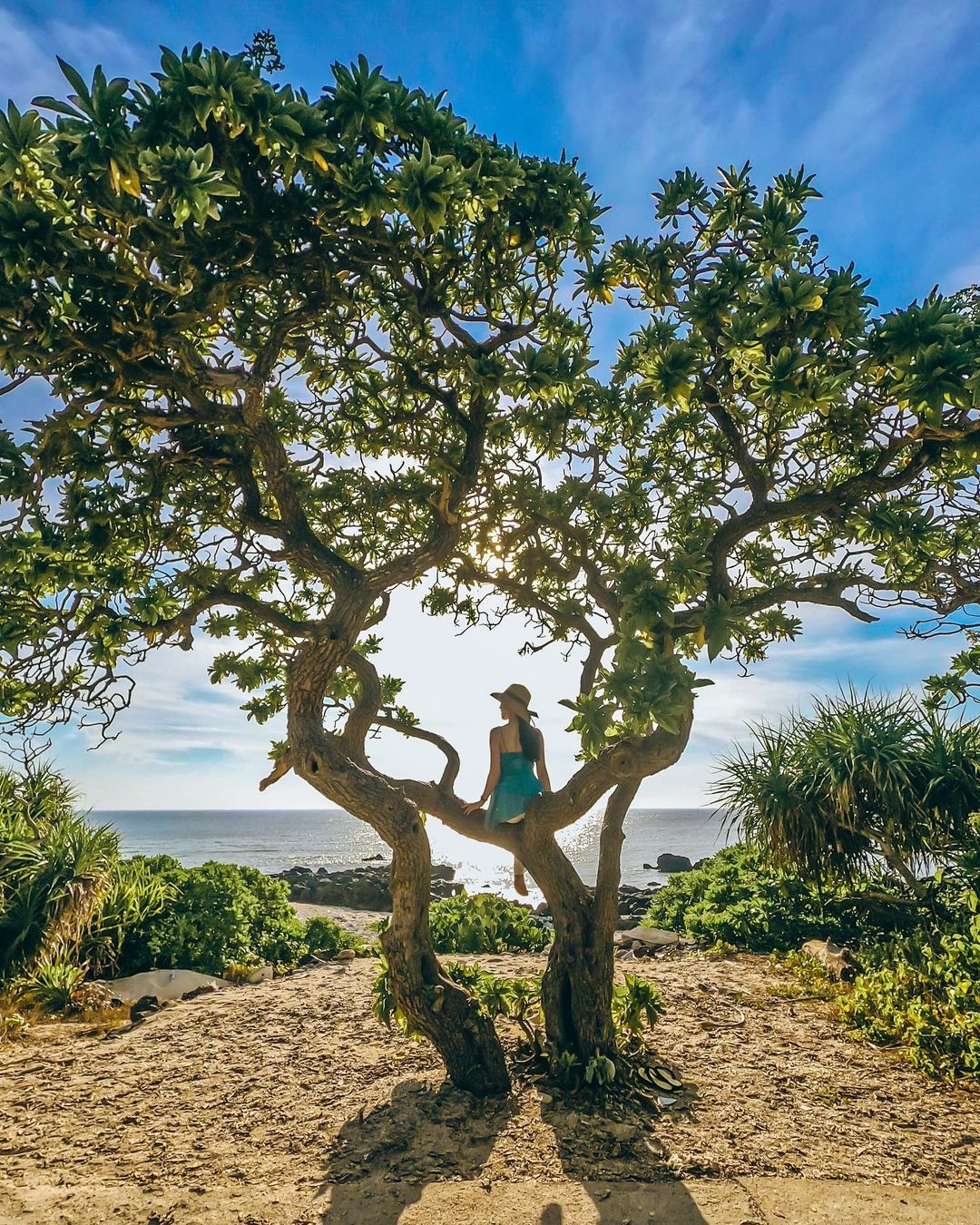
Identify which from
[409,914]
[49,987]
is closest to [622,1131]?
[409,914]

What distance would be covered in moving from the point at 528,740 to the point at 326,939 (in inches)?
259

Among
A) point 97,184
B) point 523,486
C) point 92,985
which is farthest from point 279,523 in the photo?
point 92,985

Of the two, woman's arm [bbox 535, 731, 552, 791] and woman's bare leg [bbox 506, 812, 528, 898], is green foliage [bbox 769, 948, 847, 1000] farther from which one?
woman's arm [bbox 535, 731, 552, 791]

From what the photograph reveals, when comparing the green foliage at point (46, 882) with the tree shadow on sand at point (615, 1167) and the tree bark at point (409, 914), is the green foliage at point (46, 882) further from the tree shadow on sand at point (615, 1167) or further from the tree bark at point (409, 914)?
the tree shadow on sand at point (615, 1167)

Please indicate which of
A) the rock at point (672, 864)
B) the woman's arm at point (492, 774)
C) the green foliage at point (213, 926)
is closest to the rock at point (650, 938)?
the green foliage at point (213, 926)

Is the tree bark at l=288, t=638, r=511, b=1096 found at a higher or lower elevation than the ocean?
higher

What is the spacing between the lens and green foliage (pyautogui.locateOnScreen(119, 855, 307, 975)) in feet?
29.0

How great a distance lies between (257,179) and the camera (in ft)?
13.1

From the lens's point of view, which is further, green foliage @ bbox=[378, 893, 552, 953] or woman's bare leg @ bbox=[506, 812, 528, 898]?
green foliage @ bbox=[378, 893, 552, 953]

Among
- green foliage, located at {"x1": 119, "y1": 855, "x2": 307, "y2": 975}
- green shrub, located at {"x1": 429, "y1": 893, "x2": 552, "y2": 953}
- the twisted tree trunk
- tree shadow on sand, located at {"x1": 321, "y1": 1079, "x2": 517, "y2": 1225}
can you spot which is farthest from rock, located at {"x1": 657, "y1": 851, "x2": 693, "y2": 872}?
tree shadow on sand, located at {"x1": 321, "y1": 1079, "x2": 517, "y2": 1225}

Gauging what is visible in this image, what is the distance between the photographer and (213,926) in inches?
369

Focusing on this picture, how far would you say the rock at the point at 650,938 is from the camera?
33.1 feet

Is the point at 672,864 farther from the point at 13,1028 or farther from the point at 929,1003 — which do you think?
the point at 13,1028

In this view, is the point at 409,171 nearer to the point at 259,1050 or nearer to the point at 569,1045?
the point at 569,1045
